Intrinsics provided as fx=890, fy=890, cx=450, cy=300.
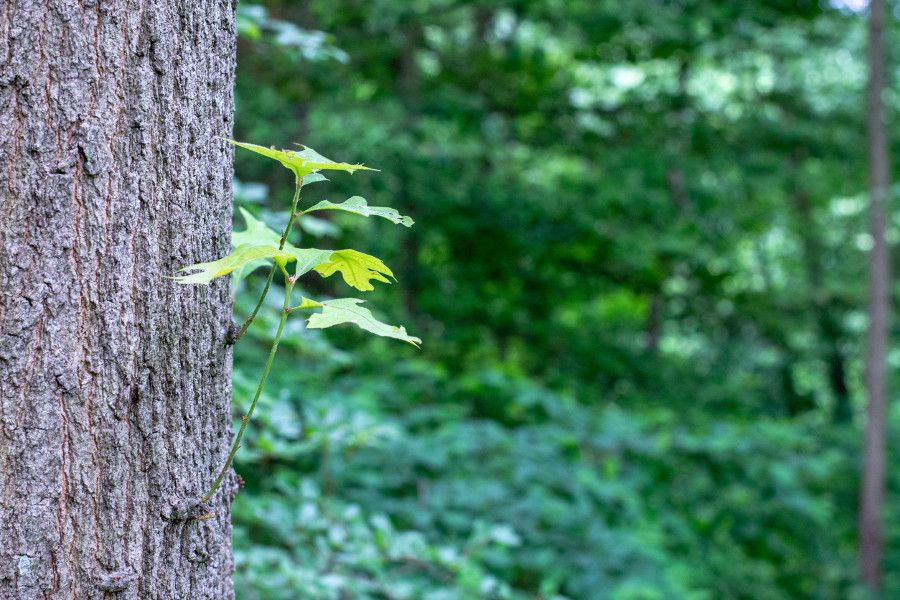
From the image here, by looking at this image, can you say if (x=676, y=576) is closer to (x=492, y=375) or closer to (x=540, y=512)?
(x=540, y=512)

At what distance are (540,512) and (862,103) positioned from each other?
21.1ft

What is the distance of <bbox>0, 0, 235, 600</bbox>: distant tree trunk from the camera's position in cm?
93

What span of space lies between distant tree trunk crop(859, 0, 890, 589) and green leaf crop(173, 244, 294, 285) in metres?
7.28

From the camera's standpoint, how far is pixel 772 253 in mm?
11250

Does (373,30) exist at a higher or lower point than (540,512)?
higher

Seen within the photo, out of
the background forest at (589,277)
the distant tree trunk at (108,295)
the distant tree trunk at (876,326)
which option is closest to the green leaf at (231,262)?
the distant tree trunk at (108,295)

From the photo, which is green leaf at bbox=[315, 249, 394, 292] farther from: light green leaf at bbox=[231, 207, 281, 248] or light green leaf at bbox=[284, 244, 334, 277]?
light green leaf at bbox=[231, 207, 281, 248]

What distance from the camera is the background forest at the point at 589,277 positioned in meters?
4.06

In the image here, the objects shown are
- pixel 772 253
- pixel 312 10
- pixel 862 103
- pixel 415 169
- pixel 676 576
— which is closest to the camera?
pixel 676 576

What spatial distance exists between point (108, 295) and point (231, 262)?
160 millimetres

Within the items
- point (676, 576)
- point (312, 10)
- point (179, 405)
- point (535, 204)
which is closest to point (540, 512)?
point (676, 576)

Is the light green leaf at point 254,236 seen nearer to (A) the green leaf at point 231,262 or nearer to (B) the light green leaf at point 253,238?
(B) the light green leaf at point 253,238

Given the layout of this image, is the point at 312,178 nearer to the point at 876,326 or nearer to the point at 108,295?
the point at 108,295

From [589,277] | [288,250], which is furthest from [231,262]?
[589,277]
